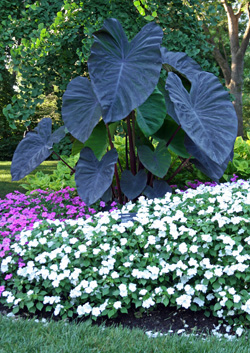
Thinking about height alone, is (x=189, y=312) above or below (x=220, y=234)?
below

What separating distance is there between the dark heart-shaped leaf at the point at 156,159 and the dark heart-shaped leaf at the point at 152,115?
0.47ft

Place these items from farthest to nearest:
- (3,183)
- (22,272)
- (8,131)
Answer: (8,131), (3,183), (22,272)

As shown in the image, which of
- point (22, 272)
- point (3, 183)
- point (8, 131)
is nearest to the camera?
point (22, 272)

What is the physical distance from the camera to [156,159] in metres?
2.98

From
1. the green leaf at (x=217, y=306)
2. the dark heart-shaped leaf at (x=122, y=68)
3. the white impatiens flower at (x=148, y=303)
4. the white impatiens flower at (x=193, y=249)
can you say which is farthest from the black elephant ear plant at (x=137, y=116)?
the green leaf at (x=217, y=306)

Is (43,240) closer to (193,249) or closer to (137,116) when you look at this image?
(193,249)

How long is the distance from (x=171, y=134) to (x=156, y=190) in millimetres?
496

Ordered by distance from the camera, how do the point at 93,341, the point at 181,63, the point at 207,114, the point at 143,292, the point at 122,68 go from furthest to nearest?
the point at 181,63 < the point at 207,114 < the point at 122,68 < the point at 143,292 < the point at 93,341

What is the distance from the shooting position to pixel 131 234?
232 centimetres

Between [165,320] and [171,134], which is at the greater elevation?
[171,134]

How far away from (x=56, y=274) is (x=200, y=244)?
0.79m

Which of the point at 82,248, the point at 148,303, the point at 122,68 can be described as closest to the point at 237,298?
the point at 148,303

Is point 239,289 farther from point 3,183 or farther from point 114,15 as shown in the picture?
point 3,183

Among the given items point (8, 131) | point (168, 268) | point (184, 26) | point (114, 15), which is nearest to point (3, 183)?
point (114, 15)
